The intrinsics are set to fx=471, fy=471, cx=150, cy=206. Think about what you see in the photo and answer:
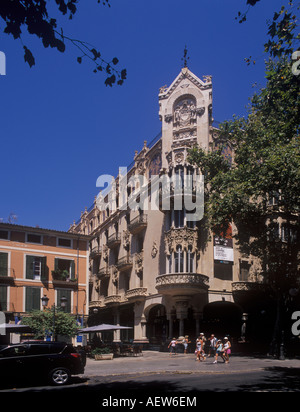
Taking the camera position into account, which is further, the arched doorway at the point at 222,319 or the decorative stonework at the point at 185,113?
the decorative stonework at the point at 185,113

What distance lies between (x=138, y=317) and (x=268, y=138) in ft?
72.5

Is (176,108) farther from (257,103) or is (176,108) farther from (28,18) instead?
(28,18)

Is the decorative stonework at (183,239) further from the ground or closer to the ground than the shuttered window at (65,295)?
further from the ground

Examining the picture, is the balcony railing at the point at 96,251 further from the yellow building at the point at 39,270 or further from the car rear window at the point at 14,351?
the car rear window at the point at 14,351

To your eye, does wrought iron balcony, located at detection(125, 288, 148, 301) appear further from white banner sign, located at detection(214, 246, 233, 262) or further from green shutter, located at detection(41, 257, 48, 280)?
white banner sign, located at detection(214, 246, 233, 262)

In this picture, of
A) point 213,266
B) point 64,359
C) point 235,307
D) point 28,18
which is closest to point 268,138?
point 213,266

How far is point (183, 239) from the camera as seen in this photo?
37.5 meters

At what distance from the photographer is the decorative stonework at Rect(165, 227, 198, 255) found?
37438 millimetres

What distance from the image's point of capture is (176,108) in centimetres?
4228

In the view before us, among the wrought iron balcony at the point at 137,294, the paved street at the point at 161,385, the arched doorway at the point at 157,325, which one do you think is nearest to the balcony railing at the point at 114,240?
the wrought iron balcony at the point at 137,294

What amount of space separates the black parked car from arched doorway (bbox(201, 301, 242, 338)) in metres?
23.4

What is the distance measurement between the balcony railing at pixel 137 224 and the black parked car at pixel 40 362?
27013mm

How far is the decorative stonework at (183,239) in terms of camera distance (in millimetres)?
37438

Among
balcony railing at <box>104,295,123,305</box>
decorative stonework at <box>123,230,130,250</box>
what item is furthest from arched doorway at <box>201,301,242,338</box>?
decorative stonework at <box>123,230,130,250</box>
